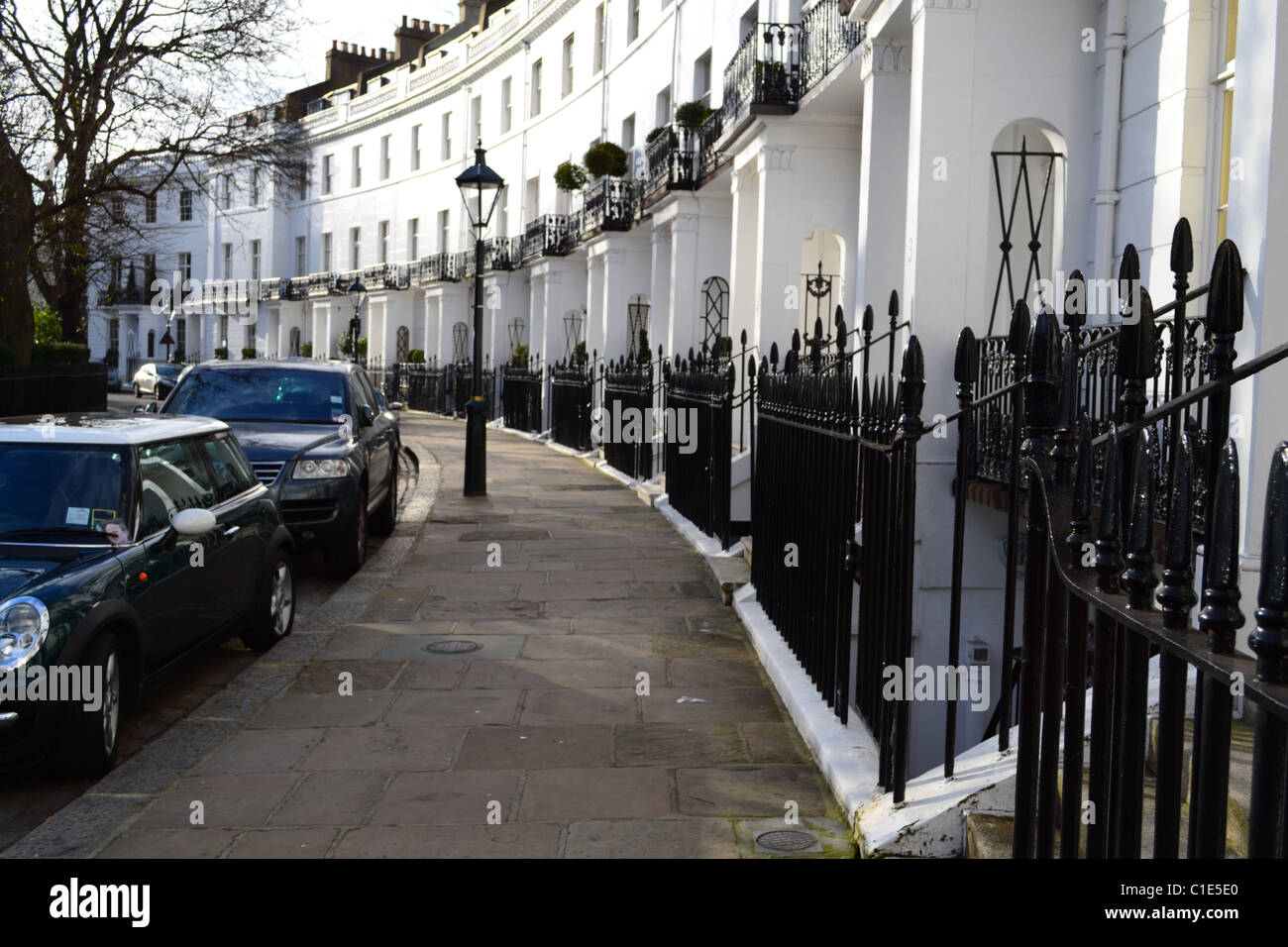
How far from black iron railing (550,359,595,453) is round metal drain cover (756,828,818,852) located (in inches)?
744

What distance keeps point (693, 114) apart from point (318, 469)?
12867mm

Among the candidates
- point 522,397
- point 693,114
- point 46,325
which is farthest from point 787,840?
point 46,325

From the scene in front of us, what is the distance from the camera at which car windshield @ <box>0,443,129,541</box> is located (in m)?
6.18

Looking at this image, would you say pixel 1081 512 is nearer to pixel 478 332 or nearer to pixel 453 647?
pixel 453 647

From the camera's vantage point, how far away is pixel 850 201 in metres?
16.9

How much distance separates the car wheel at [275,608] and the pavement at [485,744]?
0.39ft

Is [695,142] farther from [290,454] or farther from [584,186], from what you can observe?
[290,454]

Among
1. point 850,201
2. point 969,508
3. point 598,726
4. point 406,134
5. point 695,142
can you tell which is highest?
point 406,134

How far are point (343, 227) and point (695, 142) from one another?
3716 cm

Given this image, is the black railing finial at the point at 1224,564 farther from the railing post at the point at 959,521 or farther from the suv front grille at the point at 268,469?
the suv front grille at the point at 268,469

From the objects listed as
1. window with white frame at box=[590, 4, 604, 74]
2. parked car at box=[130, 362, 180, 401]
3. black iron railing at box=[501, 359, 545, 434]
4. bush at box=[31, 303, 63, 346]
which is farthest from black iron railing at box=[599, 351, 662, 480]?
parked car at box=[130, 362, 180, 401]

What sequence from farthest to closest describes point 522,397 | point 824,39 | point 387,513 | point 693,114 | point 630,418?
point 522,397 < point 693,114 < point 630,418 < point 824,39 < point 387,513

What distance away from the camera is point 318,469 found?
35.0 feet
